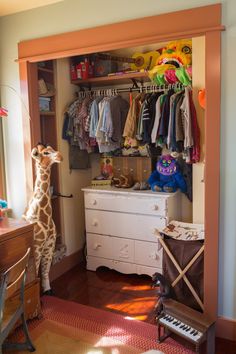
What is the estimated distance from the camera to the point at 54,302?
281 centimetres

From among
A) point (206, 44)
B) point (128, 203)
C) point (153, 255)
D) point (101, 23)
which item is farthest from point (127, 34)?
point (153, 255)

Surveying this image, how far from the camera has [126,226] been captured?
3227 millimetres

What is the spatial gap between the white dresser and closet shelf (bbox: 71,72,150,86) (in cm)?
112

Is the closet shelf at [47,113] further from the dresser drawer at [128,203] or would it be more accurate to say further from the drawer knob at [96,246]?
the drawer knob at [96,246]

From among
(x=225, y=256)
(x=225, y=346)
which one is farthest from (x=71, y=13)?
(x=225, y=346)

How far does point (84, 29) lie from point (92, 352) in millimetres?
2316

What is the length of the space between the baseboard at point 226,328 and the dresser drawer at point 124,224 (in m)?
0.98

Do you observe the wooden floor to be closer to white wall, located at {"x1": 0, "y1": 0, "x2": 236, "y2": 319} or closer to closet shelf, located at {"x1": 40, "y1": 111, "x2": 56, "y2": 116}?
white wall, located at {"x1": 0, "y1": 0, "x2": 236, "y2": 319}

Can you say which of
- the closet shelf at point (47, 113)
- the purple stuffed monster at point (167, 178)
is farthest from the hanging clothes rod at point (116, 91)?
the purple stuffed monster at point (167, 178)

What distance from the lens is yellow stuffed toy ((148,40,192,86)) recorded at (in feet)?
9.37

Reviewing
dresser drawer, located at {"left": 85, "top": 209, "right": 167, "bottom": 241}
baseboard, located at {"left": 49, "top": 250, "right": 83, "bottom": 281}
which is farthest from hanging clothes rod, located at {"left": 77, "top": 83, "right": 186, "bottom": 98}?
baseboard, located at {"left": 49, "top": 250, "right": 83, "bottom": 281}

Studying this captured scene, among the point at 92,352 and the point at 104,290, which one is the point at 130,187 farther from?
the point at 92,352

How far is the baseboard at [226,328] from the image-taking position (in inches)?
88.7

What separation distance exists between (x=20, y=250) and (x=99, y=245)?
3.70 feet
